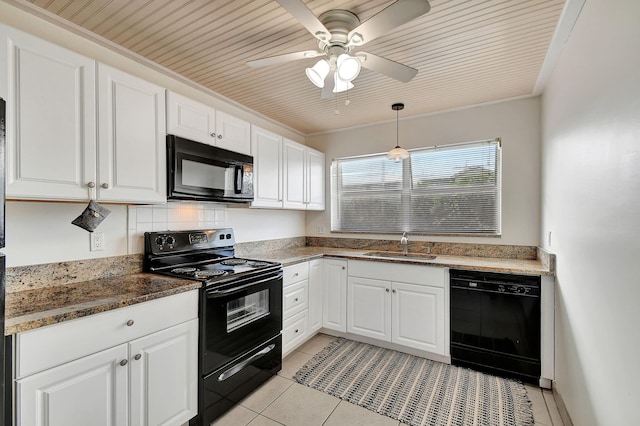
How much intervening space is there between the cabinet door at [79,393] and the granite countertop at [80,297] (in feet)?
0.72

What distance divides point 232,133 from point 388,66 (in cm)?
140

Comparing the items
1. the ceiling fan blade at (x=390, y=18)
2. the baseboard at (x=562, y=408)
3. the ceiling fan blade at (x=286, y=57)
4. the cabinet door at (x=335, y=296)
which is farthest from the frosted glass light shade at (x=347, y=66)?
the baseboard at (x=562, y=408)

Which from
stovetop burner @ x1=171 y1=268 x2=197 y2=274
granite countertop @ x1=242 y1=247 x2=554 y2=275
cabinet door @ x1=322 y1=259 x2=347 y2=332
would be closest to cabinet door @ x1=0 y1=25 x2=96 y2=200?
stovetop burner @ x1=171 y1=268 x2=197 y2=274

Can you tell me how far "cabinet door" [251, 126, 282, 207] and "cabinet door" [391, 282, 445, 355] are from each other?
147 cm

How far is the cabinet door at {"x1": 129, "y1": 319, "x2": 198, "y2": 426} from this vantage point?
60.6 inches

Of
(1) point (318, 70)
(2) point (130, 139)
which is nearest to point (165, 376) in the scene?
(2) point (130, 139)

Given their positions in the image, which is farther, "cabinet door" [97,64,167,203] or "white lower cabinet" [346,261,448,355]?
"white lower cabinet" [346,261,448,355]

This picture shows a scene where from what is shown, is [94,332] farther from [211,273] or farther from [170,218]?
[170,218]

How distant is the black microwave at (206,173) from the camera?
6.63 ft

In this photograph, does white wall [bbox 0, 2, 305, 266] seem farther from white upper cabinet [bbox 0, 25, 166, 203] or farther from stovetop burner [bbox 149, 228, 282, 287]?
white upper cabinet [bbox 0, 25, 166, 203]

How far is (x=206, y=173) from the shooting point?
7.33 feet

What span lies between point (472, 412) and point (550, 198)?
5.53 feet

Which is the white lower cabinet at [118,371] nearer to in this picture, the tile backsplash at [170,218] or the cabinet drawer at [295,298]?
the tile backsplash at [170,218]

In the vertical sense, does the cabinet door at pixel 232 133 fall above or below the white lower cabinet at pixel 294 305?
above
